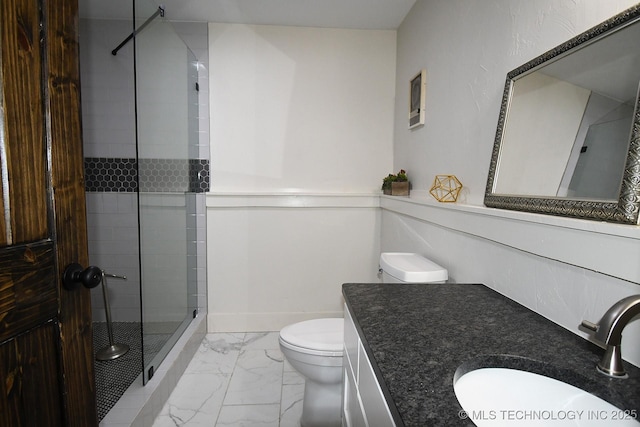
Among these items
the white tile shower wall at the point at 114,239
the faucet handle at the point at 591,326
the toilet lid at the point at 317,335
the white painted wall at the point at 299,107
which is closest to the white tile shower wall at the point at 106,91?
the white tile shower wall at the point at 114,239

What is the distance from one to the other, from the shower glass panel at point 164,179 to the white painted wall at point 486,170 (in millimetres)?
1434

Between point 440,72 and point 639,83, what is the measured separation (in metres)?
1.18

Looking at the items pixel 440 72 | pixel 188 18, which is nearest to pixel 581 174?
pixel 440 72

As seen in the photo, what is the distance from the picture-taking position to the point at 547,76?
104 centimetres

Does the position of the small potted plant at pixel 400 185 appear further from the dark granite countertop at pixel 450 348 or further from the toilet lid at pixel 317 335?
the dark granite countertop at pixel 450 348

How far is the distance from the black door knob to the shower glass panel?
96 cm

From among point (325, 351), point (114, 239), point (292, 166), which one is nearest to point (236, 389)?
point (325, 351)

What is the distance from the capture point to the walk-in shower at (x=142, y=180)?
6.08 ft

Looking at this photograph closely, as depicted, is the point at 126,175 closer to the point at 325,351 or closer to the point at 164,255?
the point at 164,255

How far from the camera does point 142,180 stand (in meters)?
1.81

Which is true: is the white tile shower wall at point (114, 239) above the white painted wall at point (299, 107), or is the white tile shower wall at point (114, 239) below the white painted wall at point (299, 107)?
below

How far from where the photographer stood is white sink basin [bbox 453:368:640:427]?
2.07ft

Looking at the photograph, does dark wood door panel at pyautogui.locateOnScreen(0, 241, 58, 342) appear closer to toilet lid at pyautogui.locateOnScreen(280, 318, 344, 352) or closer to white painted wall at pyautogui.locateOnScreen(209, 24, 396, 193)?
toilet lid at pyautogui.locateOnScreen(280, 318, 344, 352)

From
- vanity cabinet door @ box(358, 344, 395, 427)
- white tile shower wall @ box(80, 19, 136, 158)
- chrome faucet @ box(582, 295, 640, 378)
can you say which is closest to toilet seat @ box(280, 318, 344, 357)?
vanity cabinet door @ box(358, 344, 395, 427)
